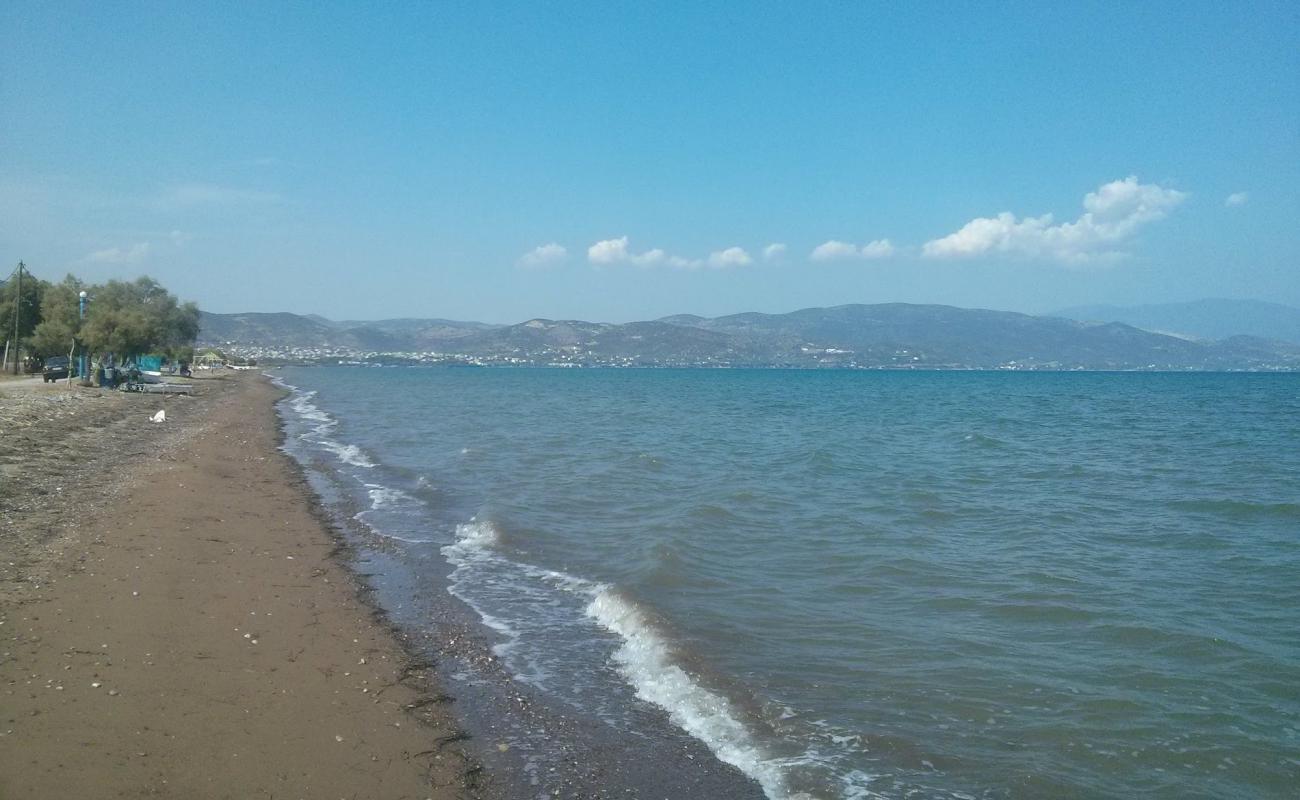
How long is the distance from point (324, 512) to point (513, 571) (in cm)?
589

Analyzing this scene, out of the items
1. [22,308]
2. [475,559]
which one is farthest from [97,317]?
[475,559]

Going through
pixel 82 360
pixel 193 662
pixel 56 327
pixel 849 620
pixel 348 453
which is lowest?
pixel 348 453

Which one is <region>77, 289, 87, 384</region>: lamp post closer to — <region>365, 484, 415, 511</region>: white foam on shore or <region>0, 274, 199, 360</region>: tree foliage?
<region>0, 274, 199, 360</region>: tree foliage

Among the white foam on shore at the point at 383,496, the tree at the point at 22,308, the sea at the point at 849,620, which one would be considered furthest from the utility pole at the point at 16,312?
the white foam on shore at the point at 383,496

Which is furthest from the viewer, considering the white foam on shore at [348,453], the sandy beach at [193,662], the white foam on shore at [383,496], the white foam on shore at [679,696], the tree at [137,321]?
the tree at [137,321]

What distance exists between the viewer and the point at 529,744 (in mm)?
7340

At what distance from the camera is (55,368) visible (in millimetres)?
49969

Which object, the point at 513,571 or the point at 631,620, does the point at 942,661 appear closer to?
the point at 631,620

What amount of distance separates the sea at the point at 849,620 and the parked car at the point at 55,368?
3088 centimetres

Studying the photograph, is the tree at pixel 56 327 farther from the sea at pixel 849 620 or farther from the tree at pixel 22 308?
the sea at pixel 849 620

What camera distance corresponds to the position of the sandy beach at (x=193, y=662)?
20.5 ft

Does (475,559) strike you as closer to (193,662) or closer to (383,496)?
(193,662)

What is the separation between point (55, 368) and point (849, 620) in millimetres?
54512

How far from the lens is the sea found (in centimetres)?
730
